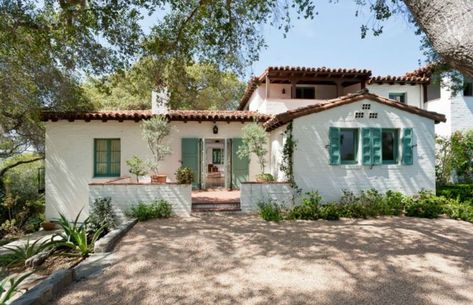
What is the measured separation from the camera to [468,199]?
10047 mm

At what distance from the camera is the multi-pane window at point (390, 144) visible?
33.2 ft

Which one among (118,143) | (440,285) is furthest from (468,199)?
(118,143)

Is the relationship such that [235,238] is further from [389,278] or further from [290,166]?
[290,166]

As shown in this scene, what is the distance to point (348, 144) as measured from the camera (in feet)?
33.7

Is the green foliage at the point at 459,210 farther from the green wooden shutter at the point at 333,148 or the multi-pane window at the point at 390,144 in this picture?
the green wooden shutter at the point at 333,148

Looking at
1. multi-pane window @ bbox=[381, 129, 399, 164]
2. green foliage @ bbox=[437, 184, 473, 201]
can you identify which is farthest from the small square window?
green foliage @ bbox=[437, 184, 473, 201]

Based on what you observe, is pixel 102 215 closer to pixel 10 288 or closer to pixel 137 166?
pixel 137 166

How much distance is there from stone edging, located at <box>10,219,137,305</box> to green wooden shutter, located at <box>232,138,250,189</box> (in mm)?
6288

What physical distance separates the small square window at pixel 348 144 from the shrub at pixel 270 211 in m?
3.12

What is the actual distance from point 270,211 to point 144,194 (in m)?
4.02

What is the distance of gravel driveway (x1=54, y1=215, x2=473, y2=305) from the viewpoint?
3766mm

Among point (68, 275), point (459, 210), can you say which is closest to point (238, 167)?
point (459, 210)

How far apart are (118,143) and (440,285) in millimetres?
11464

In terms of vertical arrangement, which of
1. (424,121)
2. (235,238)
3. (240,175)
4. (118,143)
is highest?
(424,121)
